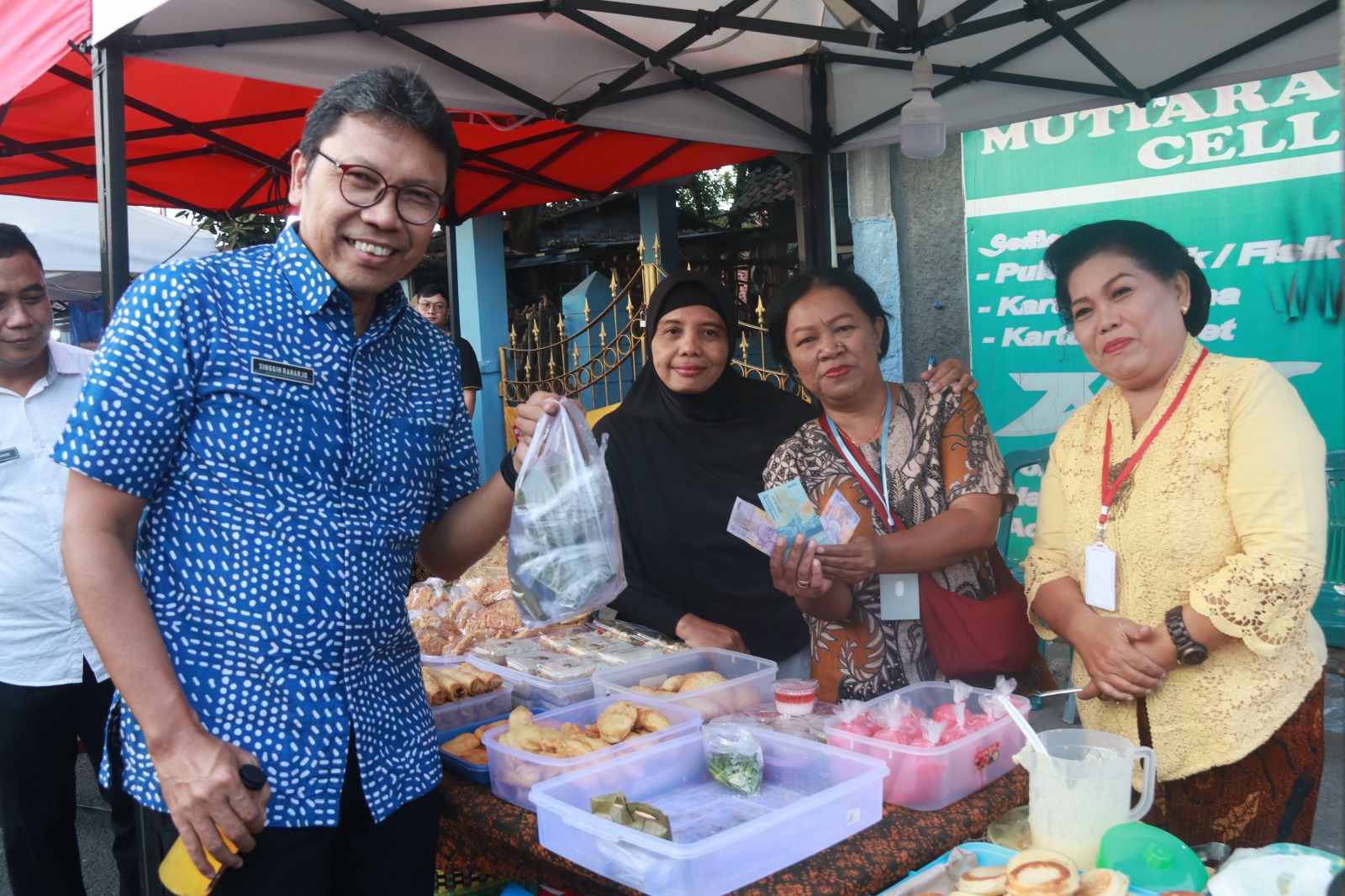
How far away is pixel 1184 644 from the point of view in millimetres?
1808

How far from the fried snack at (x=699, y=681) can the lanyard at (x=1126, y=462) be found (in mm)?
883

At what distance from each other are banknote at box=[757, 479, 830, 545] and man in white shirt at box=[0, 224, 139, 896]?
2000 millimetres

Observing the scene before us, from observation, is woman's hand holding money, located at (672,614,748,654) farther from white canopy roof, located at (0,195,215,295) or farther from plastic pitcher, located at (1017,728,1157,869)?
white canopy roof, located at (0,195,215,295)

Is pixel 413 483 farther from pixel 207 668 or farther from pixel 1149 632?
pixel 1149 632

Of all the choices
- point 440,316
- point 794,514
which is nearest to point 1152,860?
point 794,514

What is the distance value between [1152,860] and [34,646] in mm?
2828

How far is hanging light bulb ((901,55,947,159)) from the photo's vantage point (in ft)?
Result: 10.2

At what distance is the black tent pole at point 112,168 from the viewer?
248 centimetres

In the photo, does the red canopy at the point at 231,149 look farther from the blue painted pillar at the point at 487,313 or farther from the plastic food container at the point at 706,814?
the blue painted pillar at the point at 487,313

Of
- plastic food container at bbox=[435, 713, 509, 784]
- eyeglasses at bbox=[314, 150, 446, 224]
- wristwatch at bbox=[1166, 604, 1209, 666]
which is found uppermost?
eyeglasses at bbox=[314, 150, 446, 224]

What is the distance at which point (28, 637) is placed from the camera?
270 cm

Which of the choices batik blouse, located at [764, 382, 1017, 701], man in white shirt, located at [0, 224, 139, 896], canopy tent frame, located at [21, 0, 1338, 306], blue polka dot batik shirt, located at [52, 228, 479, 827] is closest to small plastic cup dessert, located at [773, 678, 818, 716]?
batik blouse, located at [764, 382, 1017, 701]

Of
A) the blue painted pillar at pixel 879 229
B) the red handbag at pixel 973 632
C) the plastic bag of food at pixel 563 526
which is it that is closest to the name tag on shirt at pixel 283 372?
the plastic bag of food at pixel 563 526

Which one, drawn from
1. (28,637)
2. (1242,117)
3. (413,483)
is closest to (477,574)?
(28,637)
